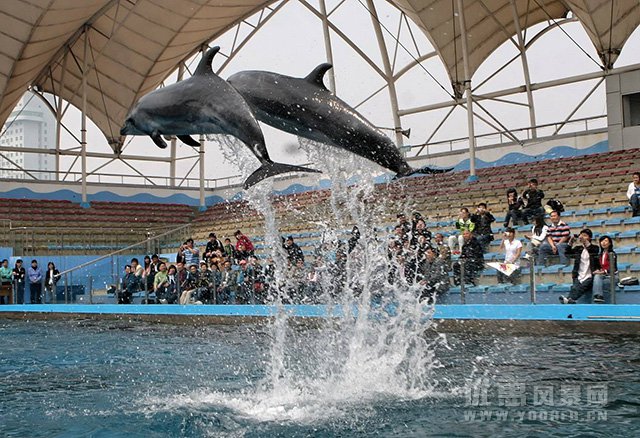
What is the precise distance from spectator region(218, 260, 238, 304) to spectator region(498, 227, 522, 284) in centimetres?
405

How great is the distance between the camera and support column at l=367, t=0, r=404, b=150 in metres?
23.1

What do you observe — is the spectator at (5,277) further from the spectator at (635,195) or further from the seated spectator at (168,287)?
the spectator at (635,195)

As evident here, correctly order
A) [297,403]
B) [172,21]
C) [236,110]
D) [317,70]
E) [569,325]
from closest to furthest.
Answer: [236,110] → [317,70] → [297,403] → [569,325] → [172,21]

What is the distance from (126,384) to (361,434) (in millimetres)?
2946

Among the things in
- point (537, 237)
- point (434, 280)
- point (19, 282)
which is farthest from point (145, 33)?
point (434, 280)

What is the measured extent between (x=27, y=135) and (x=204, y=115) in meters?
43.3

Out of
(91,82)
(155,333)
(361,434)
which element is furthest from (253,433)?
(91,82)

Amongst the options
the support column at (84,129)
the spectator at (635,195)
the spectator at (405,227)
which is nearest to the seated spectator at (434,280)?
the spectator at (405,227)

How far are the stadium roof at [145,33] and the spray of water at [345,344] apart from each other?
11.5m

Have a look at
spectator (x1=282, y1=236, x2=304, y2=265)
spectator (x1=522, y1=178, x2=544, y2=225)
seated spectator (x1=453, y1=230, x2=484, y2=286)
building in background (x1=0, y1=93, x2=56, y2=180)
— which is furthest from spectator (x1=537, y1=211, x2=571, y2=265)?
building in background (x1=0, y1=93, x2=56, y2=180)

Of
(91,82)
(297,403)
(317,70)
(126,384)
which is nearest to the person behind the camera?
(317,70)

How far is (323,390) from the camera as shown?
244 inches

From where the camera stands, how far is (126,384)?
6.96 m

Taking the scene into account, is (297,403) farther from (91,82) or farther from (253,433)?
(91,82)
